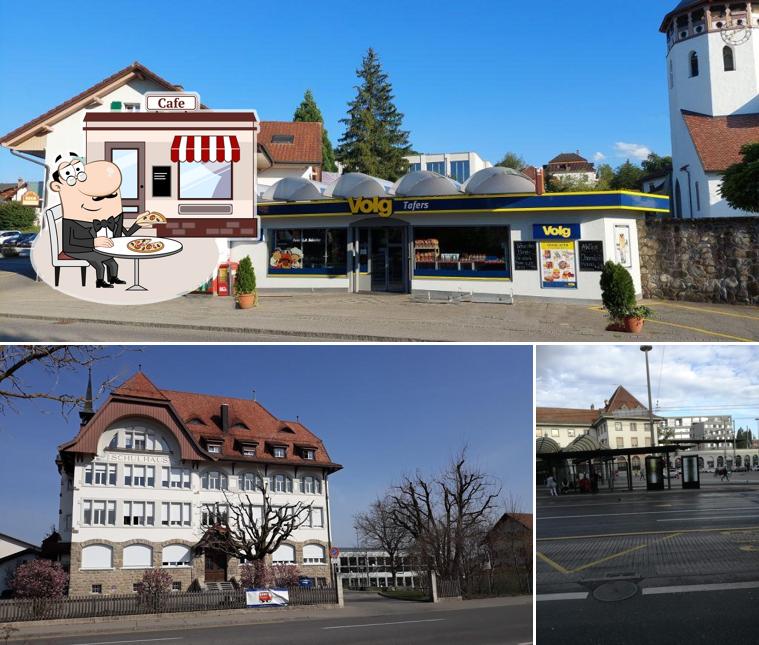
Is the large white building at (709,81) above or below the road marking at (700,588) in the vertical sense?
above

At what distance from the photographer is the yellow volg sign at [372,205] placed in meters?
24.8

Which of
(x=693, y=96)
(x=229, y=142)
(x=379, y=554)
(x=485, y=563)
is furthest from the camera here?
(x=693, y=96)

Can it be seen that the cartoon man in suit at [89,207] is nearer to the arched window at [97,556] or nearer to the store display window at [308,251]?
the store display window at [308,251]

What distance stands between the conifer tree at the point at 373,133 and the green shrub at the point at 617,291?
42773mm

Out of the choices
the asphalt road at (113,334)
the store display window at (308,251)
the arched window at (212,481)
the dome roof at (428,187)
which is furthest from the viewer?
the arched window at (212,481)

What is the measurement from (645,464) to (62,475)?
23.3 m

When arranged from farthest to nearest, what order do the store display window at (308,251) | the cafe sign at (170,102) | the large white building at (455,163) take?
the large white building at (455,163), the store display window at (308,251), the cafe sign at (170,102)

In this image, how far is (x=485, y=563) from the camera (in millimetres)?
9906

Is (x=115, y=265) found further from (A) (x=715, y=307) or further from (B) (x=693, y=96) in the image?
(B) (x=693, y=96)

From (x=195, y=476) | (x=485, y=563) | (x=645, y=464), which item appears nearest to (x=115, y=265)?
(x=485, y=563)

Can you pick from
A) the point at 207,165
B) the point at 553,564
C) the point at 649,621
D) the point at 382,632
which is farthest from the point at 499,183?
the point at 649,621

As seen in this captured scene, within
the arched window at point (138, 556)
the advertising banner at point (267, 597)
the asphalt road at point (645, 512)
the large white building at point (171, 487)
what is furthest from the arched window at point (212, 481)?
the asphalt road at point (645, 512)

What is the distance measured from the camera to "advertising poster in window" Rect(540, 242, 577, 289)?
75.4 ft

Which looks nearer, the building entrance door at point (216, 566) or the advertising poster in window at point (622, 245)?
the advertising poster in window at point (622, 245)
